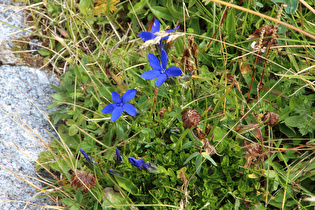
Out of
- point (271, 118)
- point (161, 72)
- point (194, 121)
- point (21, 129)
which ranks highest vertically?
point (161, 72)

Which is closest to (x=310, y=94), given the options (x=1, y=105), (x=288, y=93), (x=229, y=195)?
(x=288, y=93)

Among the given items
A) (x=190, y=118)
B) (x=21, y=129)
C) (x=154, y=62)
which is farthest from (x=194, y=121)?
(x=21, y=129)

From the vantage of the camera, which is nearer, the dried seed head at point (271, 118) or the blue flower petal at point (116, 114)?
the blue flower petal at point (116, 114)

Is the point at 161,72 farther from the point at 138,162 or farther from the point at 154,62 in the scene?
the point at 138,162

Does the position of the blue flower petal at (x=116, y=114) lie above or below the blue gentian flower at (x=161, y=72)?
below

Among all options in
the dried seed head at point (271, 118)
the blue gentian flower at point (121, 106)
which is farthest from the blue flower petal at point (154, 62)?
the dried seed head at point (271, 118)

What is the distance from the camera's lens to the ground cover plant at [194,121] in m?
1.83

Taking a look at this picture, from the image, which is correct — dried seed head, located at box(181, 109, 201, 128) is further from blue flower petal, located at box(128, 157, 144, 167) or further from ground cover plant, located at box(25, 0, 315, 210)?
blue flower petal, located at box(128, 157, 144, 167)

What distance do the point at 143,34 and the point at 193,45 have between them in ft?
1.05

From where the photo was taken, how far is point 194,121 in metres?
1.64

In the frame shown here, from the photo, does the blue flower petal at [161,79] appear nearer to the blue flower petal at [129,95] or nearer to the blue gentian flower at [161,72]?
the blue gentian flower at [161,72]

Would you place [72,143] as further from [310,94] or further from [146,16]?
[310,94]

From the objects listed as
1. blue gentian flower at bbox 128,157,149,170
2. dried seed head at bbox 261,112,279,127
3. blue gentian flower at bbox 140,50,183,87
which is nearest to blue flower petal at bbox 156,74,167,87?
blue gentian flower at bbox 140,50,183,87

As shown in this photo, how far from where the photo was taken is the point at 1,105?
238 cm
